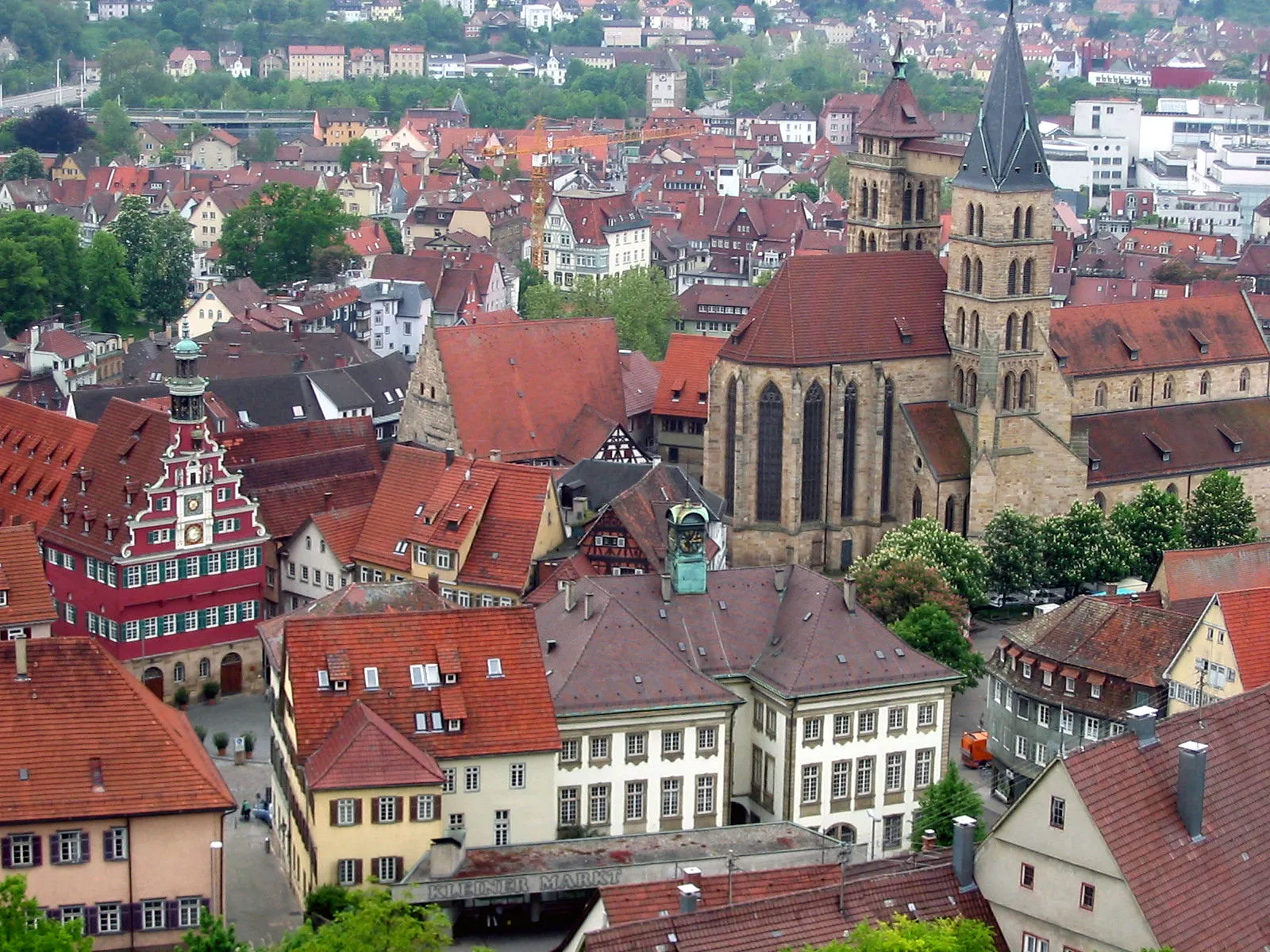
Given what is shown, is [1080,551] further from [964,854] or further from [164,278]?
[164,278]


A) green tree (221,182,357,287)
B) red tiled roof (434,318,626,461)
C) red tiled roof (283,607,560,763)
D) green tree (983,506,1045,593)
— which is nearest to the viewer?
red tiled roof (283,607,560,763)

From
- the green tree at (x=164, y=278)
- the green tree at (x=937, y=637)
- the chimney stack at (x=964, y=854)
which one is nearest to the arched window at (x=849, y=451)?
the green tree at (x=937, y=637)

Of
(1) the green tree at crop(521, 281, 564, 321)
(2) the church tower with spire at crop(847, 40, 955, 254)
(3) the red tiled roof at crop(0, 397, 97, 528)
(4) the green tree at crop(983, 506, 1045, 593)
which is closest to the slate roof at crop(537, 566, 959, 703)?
(3) the red tiled roof at crop(0, 397, 97, 528)

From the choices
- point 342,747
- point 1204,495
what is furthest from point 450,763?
point 1204,495

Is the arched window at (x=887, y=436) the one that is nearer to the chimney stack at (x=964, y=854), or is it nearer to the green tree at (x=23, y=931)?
the chimney stack at (x=964, y=854)

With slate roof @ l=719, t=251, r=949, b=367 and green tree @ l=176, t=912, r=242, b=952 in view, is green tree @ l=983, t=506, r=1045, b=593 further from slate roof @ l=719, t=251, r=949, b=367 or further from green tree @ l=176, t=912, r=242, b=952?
green tree @ l=176, t=912, r=242, b=952
